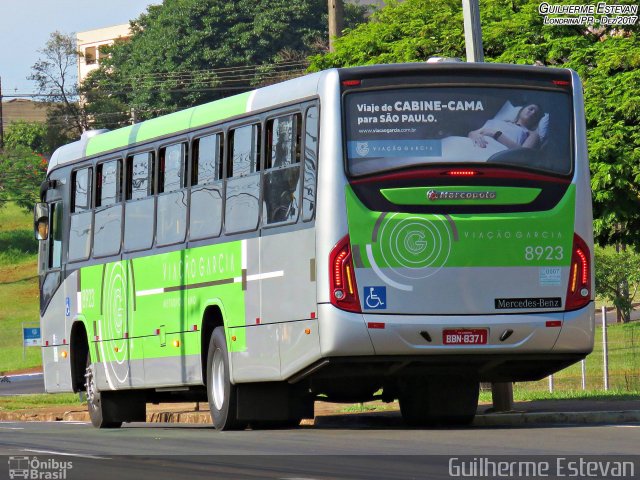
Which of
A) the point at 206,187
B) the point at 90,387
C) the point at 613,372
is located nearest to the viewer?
the point at 206,187

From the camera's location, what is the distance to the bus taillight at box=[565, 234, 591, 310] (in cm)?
1606

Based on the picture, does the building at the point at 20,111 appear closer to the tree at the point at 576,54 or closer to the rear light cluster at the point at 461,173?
the tree at the point at 576,54

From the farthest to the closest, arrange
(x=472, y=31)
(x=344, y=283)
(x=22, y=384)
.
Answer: (x=22, y=384), (x=472, y=31), (x=344, y=283)

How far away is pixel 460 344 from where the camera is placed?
15656 millimetres

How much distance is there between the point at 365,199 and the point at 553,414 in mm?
4062

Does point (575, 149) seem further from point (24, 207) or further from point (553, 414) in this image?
point (24, 207)

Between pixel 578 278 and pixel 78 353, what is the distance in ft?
30.2

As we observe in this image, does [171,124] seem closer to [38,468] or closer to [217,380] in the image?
[217,380]

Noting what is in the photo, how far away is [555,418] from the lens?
1800 cm

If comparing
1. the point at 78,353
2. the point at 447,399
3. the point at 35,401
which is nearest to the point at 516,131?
the point at 447,399

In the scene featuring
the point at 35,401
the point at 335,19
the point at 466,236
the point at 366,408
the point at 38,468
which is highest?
the point at 335,19

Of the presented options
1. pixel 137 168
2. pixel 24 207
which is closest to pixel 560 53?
pixel 137 168

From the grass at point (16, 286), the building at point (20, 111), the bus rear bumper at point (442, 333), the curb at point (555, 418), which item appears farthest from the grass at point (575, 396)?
the building at point (20, 111)

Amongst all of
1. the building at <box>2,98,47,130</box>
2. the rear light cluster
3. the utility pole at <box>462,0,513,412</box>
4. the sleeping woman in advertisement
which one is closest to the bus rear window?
the sleeping woman in advertisement
